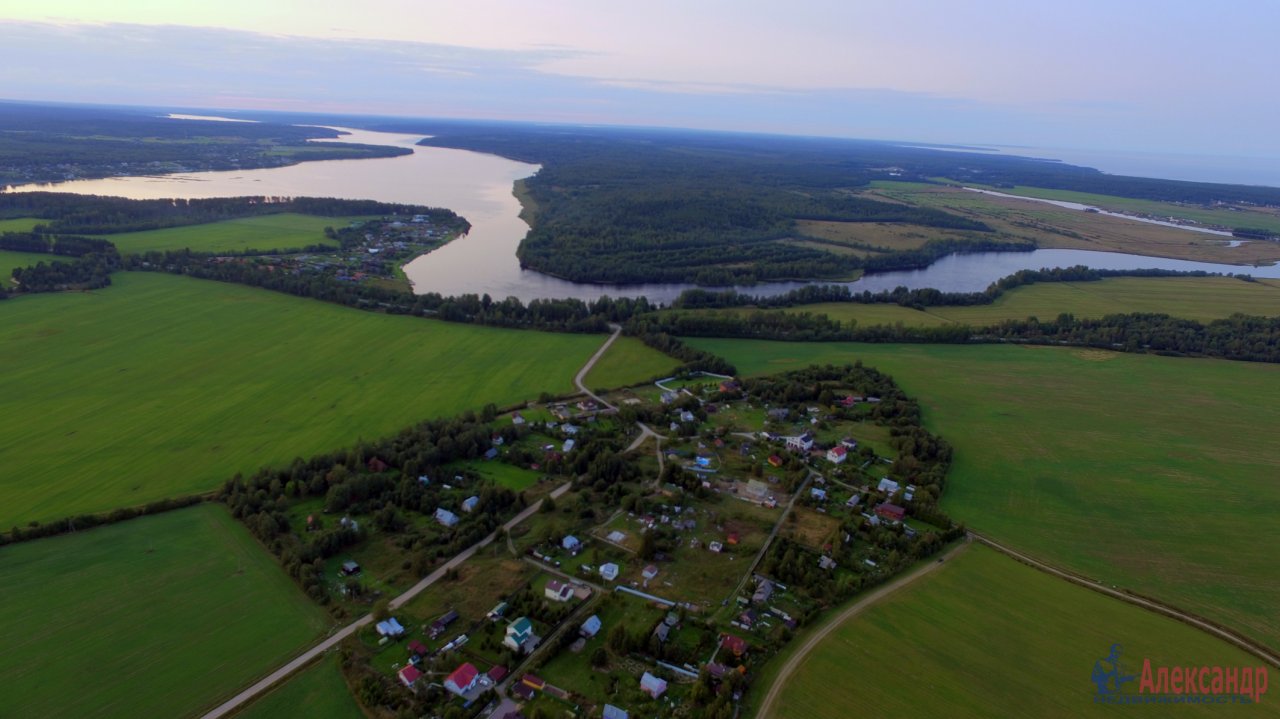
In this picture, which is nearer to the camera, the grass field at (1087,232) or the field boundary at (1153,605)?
the field boundary at (1153,605)

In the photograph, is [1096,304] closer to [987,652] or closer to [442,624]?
[987,652]

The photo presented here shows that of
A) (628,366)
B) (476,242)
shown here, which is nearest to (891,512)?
(628,366)

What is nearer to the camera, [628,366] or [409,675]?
[409,675]

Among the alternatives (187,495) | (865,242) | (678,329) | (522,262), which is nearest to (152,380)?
(187,495)

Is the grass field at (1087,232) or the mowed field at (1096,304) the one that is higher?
the grass field at (1087,232)

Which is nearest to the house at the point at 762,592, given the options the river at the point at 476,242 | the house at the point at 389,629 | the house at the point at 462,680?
the house at the point at 462,680

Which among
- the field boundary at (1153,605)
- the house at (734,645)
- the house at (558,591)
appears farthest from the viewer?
the house at (558,591)

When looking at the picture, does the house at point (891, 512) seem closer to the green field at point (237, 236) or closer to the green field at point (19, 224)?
the green field at point (237, 236)
